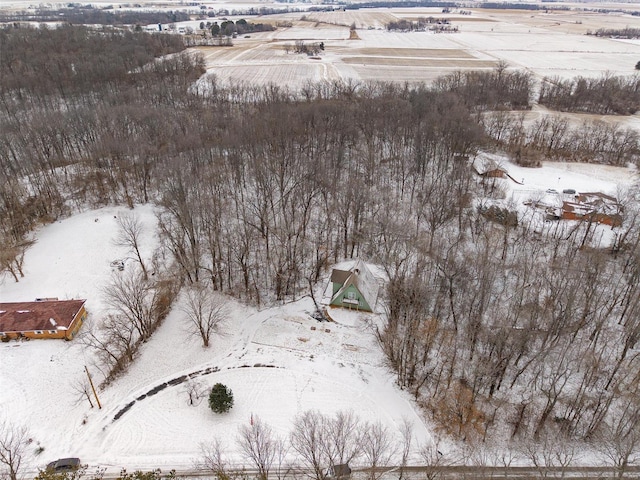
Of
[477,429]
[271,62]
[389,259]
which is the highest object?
[271,62]

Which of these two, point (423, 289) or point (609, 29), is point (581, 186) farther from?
point (609, 29)

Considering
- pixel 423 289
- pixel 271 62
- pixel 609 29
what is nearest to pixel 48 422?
pixel 423 289

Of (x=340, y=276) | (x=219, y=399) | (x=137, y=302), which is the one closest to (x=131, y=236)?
(x=137, y=302)

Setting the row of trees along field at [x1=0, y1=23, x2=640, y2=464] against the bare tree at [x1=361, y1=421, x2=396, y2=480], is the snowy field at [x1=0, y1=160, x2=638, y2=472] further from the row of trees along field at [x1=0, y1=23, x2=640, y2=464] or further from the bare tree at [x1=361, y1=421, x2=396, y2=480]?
the row of trees along field at [x1=0, y1=23, x2=640, y2=464]

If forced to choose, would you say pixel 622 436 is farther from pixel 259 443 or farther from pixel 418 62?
pixel 418 62

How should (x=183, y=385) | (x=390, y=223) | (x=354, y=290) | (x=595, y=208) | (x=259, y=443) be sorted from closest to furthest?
(x=259, y=443) → (x=183, y=385) → (x=354, y=290) → (x=390, y=223) → (x=595, y=208)

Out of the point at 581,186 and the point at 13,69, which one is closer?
the point at 581,186
